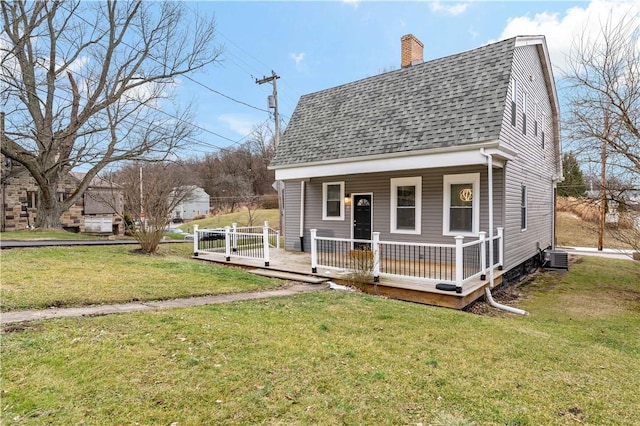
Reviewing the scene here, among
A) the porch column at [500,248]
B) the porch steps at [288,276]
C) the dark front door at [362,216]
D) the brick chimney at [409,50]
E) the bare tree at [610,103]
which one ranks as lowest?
the porch steps at [288,276]

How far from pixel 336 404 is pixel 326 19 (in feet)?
56.1

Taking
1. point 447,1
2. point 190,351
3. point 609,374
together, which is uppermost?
point 447,1

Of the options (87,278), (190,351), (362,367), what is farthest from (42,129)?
(362,367)

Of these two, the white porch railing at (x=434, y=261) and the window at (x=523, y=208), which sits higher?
the window at (x=523, y=208)

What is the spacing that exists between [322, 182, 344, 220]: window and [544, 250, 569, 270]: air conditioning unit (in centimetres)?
790

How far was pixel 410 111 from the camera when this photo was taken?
404 inches

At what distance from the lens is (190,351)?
12.0ft

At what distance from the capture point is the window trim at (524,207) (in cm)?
1050

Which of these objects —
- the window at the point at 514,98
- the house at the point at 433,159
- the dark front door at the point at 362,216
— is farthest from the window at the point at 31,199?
the window at the point at 514,98

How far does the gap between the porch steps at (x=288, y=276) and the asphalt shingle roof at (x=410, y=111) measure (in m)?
3.87

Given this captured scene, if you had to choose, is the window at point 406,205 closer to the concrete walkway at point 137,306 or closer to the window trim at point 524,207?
the window trim at point 524,207

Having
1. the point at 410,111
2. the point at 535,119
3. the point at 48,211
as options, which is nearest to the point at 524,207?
the point at 535,119

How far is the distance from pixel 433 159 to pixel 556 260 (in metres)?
7.63

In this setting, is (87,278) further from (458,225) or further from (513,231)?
(513,231)
